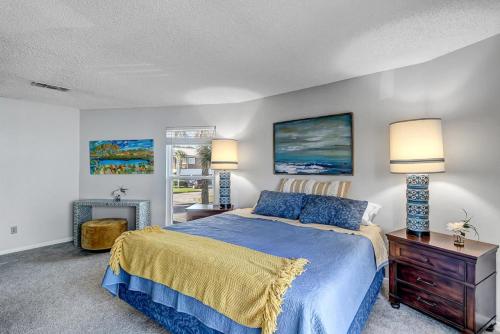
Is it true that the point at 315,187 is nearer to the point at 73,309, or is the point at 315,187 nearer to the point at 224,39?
the point at 224,39

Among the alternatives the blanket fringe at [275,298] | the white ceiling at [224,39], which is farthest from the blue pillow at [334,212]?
the white ceiling at [224,39]

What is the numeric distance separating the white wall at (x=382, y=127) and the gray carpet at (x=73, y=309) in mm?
951

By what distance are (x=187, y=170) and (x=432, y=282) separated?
3.68m

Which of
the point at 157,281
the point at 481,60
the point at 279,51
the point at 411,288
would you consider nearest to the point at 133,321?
the point at 157,281

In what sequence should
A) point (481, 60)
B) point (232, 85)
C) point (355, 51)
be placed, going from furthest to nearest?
point (232, 85), point (355, 51), point (481, 60)

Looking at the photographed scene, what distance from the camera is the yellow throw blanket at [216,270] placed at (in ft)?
4.43

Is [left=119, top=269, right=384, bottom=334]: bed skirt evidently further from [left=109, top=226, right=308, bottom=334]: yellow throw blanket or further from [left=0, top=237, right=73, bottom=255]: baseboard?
[left=0, top=237, right=73, bottom=255]: baseboard

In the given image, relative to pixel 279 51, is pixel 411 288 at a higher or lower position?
lower

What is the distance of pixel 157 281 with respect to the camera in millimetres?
1868

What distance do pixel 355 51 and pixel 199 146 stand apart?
114 inches

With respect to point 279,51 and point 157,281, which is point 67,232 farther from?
point 279,51

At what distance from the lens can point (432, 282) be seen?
2.06m

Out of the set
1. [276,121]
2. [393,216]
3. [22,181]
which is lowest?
[393,216]

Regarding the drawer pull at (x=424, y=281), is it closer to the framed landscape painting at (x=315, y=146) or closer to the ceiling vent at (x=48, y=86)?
the framed landscape painting at (x=315, y=146)
